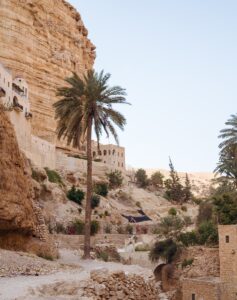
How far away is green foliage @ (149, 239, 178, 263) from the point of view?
30328 mm

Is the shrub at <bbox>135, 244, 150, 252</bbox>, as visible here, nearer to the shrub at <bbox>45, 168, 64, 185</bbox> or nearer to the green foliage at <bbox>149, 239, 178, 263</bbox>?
the green foliage at <bbox>149, 239, 178, 263</bbox>

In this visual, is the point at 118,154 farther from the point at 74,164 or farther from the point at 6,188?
the point at 6,188

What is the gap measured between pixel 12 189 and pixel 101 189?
115ft

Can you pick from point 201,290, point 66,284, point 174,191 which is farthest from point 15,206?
point 174,191

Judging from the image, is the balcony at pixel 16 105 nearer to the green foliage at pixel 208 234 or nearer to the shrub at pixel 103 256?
the shrub at pixel 103 256

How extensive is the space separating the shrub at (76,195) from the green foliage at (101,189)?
6370 millimetres

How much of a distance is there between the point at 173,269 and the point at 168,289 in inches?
53.5

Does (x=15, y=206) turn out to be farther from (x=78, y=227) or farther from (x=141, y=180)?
(x=141, y=180)

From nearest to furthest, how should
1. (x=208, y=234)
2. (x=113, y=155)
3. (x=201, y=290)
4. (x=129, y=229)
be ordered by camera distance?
(x=201, y=290) < (x=208, y=234) < (x=129, y=229) < (x=113, y=155)

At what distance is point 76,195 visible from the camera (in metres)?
43.9

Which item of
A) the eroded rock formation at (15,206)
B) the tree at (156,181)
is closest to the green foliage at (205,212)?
the eroded rock formation at (15,206)

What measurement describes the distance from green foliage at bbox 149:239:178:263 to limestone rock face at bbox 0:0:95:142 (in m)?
34.7

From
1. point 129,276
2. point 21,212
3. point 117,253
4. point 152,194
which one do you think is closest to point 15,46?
point 152,194

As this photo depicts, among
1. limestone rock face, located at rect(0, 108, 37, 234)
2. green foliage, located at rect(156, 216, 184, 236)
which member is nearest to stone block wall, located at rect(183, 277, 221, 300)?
limestone rock face, located at rect(0, 108, 37, 234)
